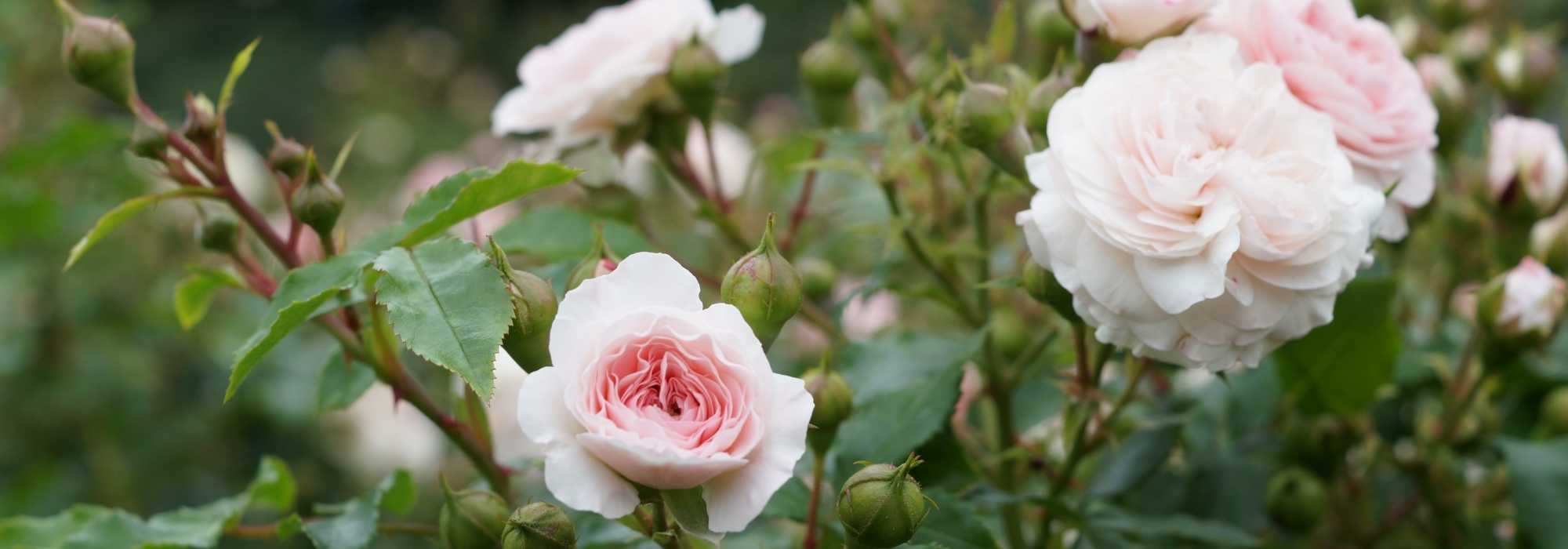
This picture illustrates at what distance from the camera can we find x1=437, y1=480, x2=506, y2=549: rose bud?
577 millimetres

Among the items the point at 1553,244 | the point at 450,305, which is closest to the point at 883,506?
the point at 450,305

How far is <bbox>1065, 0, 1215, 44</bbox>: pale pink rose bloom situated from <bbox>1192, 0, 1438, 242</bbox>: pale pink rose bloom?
0.05 feet

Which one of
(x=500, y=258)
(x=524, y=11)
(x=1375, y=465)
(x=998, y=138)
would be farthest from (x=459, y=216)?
(x=524, y=11)

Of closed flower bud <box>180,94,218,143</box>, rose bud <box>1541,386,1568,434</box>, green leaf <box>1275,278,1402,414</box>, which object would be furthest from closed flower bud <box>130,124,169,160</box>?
rose bud <box>1541,386,1568,434</box>

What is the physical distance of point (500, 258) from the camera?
0.52m

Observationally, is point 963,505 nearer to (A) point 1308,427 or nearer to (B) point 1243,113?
(B) point 1243,113

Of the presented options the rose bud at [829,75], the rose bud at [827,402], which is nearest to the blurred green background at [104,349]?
the rose bud at [829,75]

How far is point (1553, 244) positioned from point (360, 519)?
0.75 meters

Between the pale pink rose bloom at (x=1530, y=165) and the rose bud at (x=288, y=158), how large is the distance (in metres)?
0.74

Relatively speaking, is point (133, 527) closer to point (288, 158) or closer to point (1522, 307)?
point (288, 158)

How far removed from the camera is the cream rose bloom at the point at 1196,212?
0.56m

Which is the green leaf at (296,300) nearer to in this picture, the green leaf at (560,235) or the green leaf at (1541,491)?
the green leaf at (560,235)

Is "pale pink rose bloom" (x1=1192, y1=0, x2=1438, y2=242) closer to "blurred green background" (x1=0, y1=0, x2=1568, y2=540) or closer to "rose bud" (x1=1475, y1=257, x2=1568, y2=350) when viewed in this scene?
"rose bud" (x1=1475, y1=257, x2=1568, y2=350)

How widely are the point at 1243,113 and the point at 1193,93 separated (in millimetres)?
23
